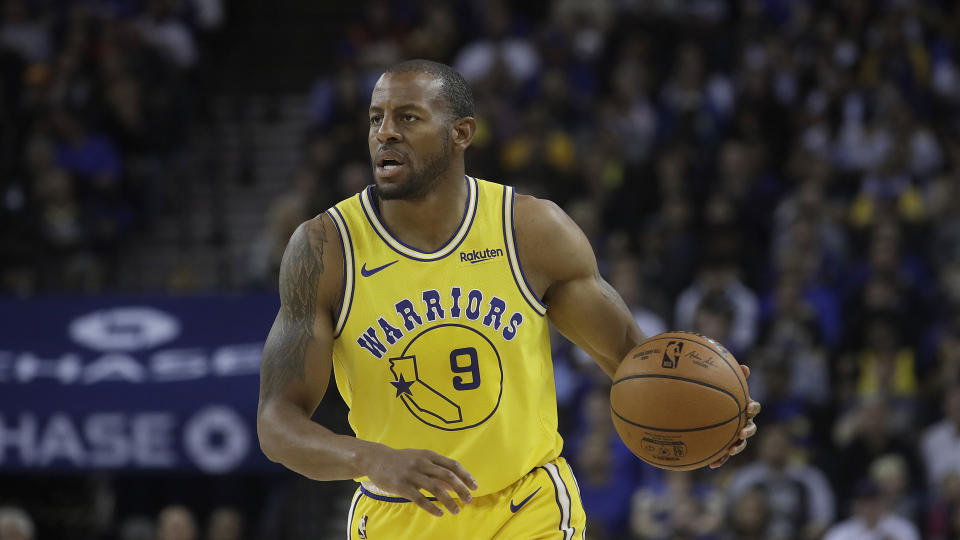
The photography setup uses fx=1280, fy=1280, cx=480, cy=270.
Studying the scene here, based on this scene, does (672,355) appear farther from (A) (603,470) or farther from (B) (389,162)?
(A) (603,470)

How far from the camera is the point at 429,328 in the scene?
436 cm

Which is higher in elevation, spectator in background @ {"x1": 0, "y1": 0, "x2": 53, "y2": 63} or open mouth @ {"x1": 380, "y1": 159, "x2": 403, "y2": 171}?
spectator in background @ {"x1": 0, "y1": 0, "x2": 53, "y2": 63}

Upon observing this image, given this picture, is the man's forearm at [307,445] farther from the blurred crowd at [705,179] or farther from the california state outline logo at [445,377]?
the blurred crowd at [705,179]

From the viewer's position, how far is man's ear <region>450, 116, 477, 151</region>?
4508 millimetres

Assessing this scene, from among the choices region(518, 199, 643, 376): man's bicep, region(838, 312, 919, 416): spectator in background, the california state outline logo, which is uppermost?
region(518, 199, 643, 376): man's bicep

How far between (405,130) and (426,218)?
353 millimetres

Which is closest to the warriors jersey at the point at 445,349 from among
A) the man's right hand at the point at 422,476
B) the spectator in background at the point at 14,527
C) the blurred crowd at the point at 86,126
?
the man's right hand at the point at 422,476

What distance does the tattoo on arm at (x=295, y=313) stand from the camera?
4.25m

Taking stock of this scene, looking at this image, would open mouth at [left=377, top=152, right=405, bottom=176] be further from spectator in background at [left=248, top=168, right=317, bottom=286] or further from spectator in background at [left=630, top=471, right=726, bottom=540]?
spectator in background at [left=248, top=168, right=317, bottom=286]

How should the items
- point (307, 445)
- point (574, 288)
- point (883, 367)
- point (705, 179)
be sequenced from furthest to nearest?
point (705, 179)
point (883, 367)
point (574, 288)
point (307, 445)

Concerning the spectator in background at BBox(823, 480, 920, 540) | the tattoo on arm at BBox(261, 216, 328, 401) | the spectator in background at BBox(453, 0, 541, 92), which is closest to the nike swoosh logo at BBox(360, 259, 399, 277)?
the tattoo on arm at BBox(261, 216, 328, 401)

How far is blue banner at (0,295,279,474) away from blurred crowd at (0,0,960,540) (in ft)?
4.07

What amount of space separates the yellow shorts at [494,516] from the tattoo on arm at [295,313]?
0.58 metres

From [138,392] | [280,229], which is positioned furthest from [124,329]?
[280,229]
